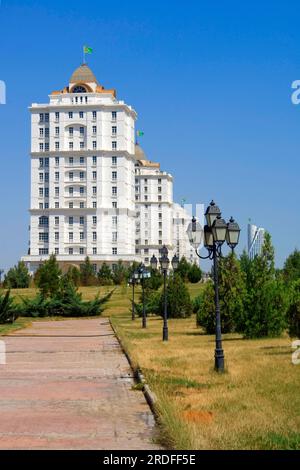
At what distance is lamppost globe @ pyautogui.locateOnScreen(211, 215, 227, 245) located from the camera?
14.3 meters

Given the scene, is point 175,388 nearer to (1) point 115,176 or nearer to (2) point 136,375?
(2) point 136,375

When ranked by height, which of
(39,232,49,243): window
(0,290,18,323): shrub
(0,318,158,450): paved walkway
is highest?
(39,232,49,243): window

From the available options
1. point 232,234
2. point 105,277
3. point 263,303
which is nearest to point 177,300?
point 263,303

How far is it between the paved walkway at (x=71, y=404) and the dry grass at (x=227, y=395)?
39cm

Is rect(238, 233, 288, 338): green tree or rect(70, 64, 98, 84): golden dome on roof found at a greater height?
rect(70, 64, 98, 84): golden dome on roof

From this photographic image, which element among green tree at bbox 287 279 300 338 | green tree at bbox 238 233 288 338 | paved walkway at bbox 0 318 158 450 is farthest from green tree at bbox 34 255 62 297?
green tree at bbox 287 279 300 338

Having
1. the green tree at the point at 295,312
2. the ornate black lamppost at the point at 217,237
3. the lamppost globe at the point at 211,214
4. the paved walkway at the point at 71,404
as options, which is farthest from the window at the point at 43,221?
the lamppost globe at the point at 211,214

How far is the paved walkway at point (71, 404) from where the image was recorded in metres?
7.55

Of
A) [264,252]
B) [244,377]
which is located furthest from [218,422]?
[264,252]

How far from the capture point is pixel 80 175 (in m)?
101

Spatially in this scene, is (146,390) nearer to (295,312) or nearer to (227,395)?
(227,395)

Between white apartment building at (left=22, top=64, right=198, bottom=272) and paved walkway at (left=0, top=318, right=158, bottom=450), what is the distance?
8113 cm

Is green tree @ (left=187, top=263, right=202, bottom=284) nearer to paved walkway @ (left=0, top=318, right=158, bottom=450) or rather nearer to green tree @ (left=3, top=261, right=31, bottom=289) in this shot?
green tree @ (left=3, top=261, right=31, bottom=289)

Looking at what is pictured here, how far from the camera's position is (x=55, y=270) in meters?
51.6
